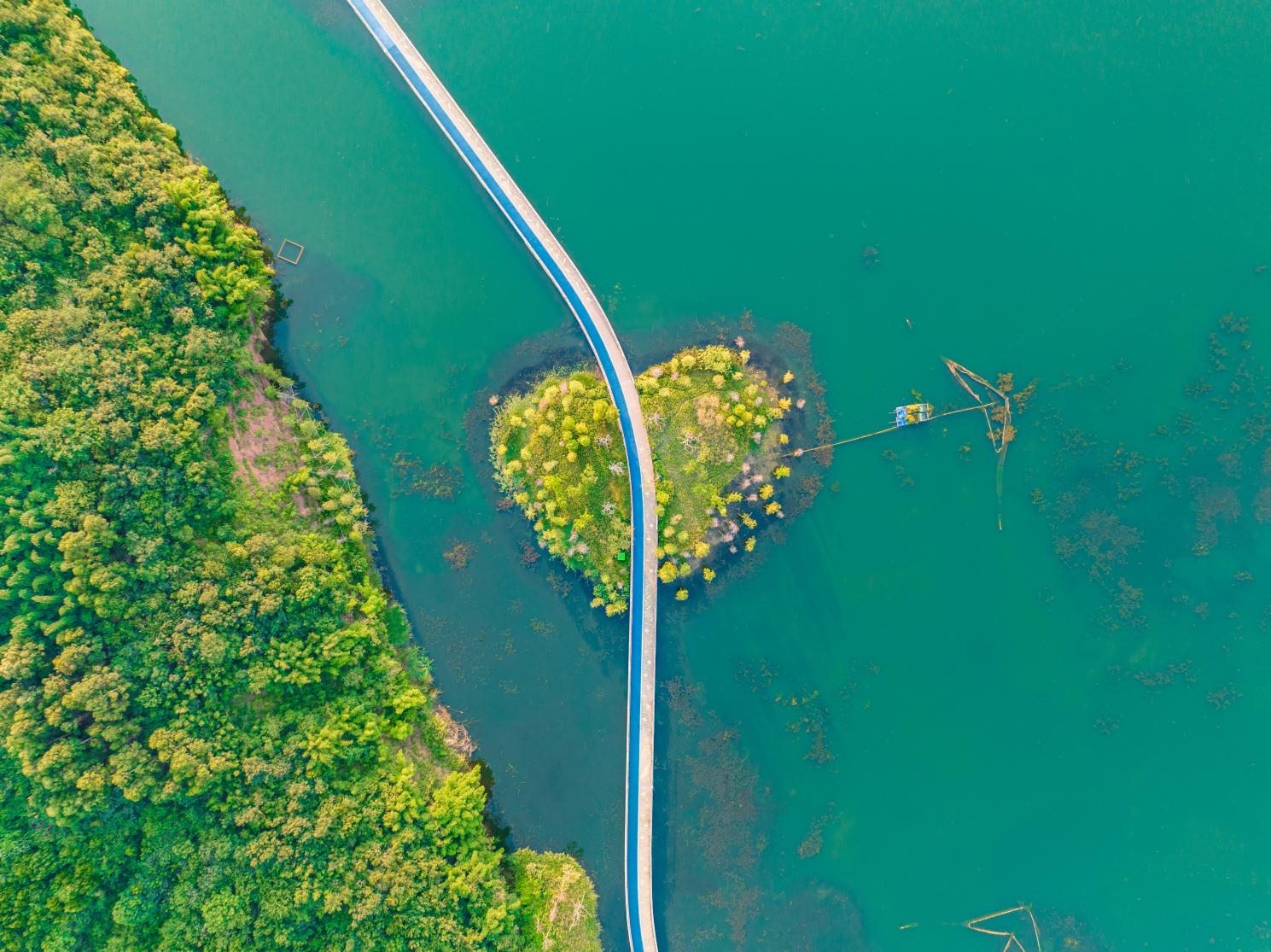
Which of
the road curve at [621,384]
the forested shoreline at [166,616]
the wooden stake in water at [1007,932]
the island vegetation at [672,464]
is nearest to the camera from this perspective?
the forested shoreline at [166,616]

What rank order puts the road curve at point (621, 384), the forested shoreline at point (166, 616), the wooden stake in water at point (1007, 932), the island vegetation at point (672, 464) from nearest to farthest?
the forested shoreline at point (166, 616) < the island vegetation at point (672, 464) < the road curve at point (621, 384) < the wooden stake in water at point (1007, 932)

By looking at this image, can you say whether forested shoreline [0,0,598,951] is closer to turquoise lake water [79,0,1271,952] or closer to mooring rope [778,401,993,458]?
turquoise lake water [79,0,1271,952]

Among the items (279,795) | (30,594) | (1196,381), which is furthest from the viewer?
(1196,381)

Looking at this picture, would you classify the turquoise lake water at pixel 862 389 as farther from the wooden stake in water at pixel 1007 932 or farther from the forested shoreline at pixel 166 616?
the forested shoreline at pixel 166 616

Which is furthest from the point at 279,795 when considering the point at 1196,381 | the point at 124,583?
the point at 1196,381

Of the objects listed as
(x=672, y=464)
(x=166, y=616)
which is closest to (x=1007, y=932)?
(x=672, y=464)

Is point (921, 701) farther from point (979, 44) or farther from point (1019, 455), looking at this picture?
point (979, 44)

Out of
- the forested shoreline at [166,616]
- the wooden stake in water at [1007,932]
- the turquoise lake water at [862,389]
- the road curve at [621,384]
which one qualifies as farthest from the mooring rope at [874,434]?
the wooden stake in water at [1007,932]

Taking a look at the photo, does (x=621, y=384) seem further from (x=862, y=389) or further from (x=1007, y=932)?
(x=1007, y=932)
